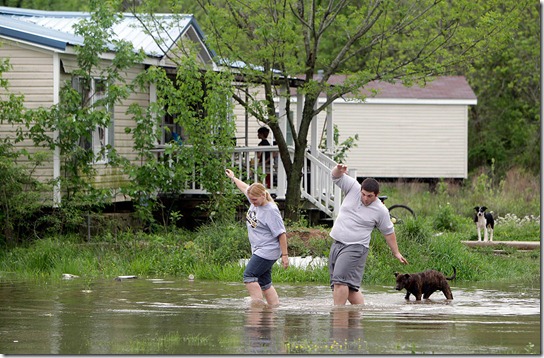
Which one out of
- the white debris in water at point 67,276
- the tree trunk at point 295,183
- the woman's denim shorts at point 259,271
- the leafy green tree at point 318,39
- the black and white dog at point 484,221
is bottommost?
the white debris in water at point 67,276

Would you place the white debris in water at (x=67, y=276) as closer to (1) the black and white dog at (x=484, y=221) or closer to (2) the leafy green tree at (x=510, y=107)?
(1) the black and white dog at (x=484, y=221)

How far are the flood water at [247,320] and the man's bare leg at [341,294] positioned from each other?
139 millimetres

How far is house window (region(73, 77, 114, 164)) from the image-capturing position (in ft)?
66.3

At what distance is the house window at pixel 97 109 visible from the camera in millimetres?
20203

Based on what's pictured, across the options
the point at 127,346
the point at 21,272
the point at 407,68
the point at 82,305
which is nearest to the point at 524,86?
the point at 407,68

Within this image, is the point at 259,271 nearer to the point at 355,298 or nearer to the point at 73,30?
the point at 355,298

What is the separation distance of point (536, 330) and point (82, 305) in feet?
18.3

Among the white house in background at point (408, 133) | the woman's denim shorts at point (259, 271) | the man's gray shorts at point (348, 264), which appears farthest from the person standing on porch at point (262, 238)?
the white house in background at point (408, 133)

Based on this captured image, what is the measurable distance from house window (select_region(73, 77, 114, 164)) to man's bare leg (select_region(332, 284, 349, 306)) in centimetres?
832

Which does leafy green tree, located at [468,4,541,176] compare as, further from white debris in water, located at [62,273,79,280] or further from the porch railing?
white debris in water, located at [62,273,79,280]

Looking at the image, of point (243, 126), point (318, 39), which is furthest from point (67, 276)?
point (243, 126)

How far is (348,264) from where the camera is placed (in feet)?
40.5

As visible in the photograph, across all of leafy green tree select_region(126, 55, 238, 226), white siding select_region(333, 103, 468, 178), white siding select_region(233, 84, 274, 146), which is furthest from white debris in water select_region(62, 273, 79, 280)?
white siding select_region(333, 103, 468, 178)

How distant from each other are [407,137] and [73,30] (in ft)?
61.4
